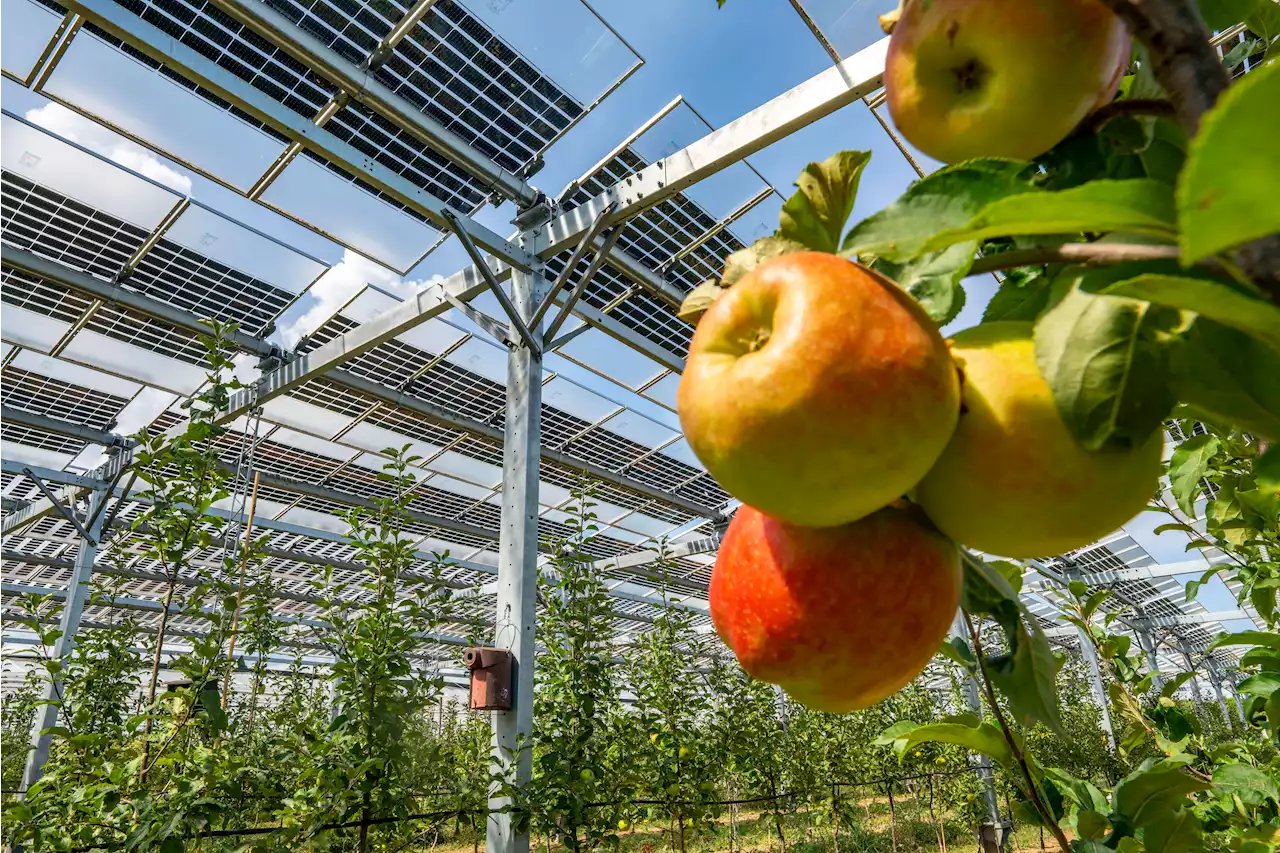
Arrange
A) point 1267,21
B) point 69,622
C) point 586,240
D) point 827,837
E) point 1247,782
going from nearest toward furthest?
point 1267,21 < point 1247,782 < point 586,240 < point 69,622 < point 827,837

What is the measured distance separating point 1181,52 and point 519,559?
4.71 meters

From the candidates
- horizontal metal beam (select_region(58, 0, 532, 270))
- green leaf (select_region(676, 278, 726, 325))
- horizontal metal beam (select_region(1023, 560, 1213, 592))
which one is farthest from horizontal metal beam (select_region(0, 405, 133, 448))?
horizontal metal beam (select_region(1023, 560, 1213, 592))

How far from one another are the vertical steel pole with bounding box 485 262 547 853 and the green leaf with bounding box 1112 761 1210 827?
388 cm

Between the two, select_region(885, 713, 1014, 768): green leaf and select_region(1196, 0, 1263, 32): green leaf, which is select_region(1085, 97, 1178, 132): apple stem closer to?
select_region(1196, 0, 1263, 32): green leaf

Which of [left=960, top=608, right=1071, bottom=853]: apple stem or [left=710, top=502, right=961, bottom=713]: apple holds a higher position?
[left=710, top=502, right=961, bottom=713]: apple

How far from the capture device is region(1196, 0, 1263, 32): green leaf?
1.56ft

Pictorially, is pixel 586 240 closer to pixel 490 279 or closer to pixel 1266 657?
pixel 490 279

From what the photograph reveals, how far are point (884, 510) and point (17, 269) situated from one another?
799 centimetres

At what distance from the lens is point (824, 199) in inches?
17.0

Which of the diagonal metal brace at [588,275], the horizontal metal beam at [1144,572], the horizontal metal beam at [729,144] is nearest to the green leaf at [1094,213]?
the horizontal metal beam at [729,144]

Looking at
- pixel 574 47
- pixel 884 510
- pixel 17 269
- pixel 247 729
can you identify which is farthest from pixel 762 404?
pixel 247 729

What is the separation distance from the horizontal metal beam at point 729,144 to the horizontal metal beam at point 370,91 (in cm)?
45

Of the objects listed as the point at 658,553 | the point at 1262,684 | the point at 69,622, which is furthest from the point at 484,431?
the point at 1262,684

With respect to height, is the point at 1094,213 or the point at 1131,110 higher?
the point at 1131,110
